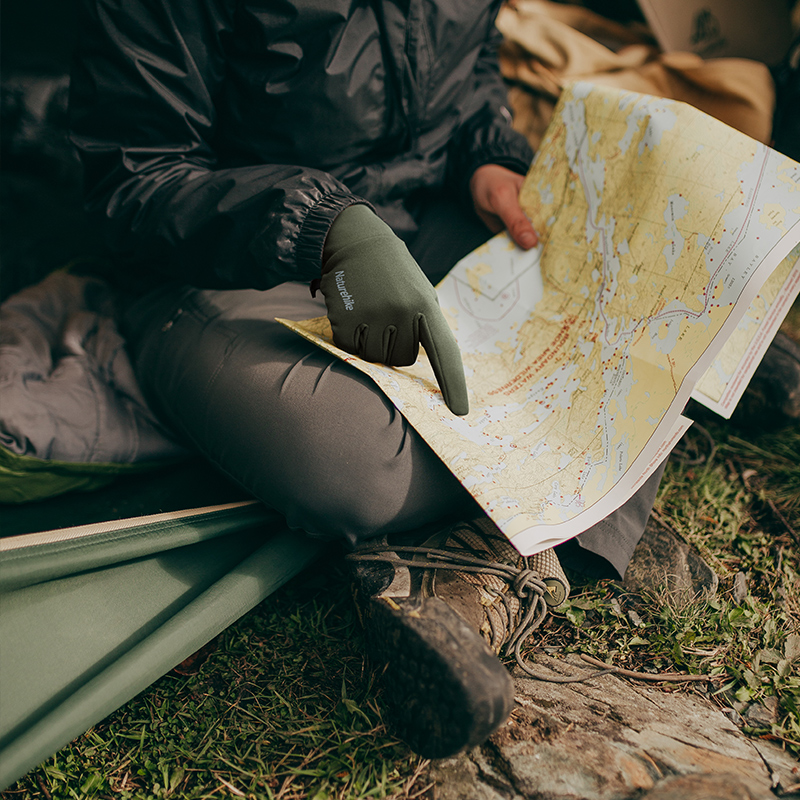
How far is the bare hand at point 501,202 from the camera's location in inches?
44.4

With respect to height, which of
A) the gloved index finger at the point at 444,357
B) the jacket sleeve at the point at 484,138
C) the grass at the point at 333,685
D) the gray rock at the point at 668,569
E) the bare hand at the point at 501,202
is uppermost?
the jacket sleeve at the point at 484,138

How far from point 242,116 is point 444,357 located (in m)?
0.58

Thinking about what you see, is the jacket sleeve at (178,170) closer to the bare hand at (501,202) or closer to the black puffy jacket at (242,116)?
the black puffy jacket at (242,116)

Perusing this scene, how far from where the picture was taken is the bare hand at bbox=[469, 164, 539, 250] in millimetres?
1128

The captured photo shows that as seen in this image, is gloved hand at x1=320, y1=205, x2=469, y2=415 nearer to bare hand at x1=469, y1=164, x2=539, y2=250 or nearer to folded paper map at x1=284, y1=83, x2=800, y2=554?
folded paper map at x1=284, y1=83, x2=800, y2=554

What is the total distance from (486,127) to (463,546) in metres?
0.92

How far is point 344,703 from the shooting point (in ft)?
2.70

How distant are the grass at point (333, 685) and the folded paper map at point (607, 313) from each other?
0.28 meters

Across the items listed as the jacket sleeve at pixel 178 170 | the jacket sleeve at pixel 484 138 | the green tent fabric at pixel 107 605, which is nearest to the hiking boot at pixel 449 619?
the green tent fabric at pixel 107 605

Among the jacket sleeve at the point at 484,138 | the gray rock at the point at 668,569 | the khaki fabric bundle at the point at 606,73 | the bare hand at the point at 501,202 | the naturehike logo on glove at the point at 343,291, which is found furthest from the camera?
the khaki fabric bundle at the point at 606,73

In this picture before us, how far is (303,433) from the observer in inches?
33.2

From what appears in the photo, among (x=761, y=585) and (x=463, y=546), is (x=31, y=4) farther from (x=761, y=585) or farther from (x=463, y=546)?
(x=761, y=585)

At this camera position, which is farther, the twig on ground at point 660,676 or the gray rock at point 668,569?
the gray rock at point 668,569

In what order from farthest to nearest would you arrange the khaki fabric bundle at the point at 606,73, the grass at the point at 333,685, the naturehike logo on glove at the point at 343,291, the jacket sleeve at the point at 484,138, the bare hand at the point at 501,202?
the khaki fabric bundle at the point at 606,73 → the jacket sleeve at the point at 484,138 → the bare hand at the point at 501,202 → the naturehike logo on glove at the point at 343,291 → the grass at the point at 333,685
